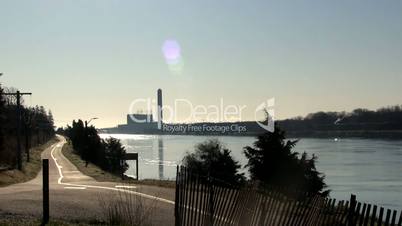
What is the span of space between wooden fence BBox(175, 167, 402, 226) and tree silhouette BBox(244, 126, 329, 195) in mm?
31692

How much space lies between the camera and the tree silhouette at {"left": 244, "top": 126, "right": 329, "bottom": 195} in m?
41.3

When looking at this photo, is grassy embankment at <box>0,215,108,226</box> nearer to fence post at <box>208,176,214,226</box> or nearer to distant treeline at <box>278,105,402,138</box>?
fence post at <box>208,176,214,226</box>

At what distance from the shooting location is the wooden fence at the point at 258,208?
670 cm

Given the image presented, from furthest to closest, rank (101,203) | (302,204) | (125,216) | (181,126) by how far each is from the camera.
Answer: (181,126) → (101,203) → (125,216) → (302,204)

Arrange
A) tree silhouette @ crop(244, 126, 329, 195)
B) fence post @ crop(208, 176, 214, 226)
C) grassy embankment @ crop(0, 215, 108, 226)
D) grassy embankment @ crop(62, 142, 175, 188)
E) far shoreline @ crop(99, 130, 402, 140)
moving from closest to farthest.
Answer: fence post @ crop(208, 176, 214, 226)
grassy embankment @ crop(0, 215, 108, 226)
grassy embankment @ crop(62, 142, 175, 188)
tree silhouette @ crop(244, 126, 329, 195)
far shoreline @ crop(99, 130, 402, 140)

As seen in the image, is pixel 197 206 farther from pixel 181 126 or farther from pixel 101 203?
pixel 181 126

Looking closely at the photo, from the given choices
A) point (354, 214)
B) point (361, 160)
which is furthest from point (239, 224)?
point (361, 160)

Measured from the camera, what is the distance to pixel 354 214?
653 cm

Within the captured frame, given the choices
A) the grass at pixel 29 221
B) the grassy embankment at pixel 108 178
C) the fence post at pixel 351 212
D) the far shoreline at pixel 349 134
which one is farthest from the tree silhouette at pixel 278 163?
the far shoreline at pixel 349 134

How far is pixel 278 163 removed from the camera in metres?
42.0

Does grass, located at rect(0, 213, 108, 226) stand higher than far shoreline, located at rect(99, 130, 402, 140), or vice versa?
far shoreline, located at rect(99, 130, 402, 140)

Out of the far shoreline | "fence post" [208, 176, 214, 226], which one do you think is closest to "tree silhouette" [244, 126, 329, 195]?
"fence post" [208, 176, 214, 226]

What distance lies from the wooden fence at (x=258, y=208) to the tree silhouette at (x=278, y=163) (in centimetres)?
3169

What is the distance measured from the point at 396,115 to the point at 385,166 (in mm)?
85533
